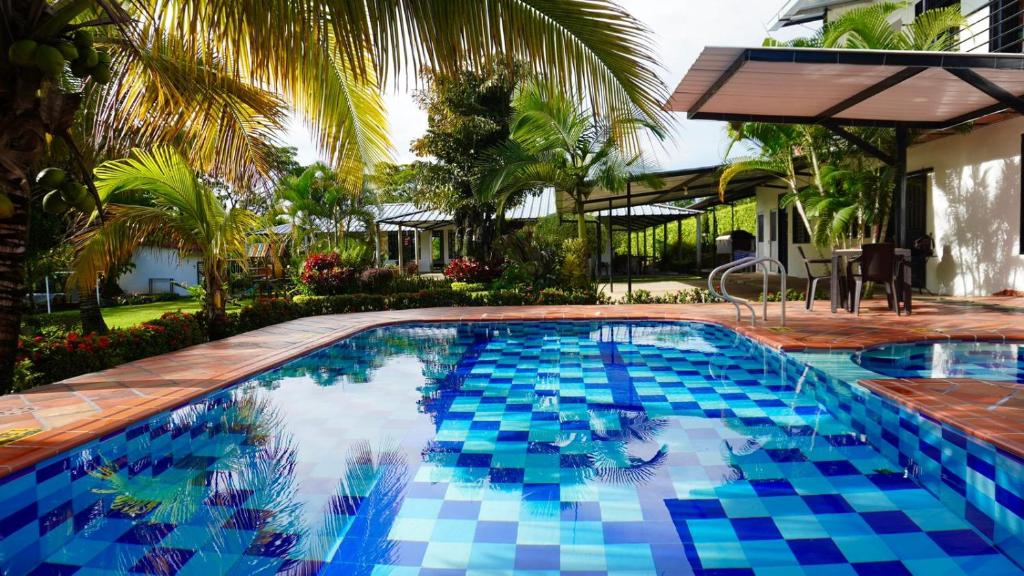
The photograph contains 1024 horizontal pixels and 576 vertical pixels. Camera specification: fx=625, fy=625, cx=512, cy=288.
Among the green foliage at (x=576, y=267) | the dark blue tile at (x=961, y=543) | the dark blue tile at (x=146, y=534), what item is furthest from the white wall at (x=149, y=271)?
the dark blue tile at (x=961, y=543)

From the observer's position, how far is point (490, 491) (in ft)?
12.4

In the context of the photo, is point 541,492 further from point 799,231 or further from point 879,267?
point 799,231

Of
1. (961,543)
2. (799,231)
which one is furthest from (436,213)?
(961,543)

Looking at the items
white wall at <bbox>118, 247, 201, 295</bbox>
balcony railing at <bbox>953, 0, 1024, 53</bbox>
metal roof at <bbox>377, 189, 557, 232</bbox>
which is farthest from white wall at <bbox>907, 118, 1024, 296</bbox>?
white wall at <bbox>118, 247, 201, 295</bbox>

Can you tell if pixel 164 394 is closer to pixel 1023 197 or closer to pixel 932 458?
pixel 932 458

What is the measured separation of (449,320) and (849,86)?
7141 millimetres

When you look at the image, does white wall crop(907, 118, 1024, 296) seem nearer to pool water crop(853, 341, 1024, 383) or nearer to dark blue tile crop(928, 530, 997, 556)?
pool water crop(853, 341, 1024, 383)

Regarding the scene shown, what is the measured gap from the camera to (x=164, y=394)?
556 centimetres

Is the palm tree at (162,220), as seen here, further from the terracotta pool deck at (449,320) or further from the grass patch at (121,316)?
the grass patch at (121,316)

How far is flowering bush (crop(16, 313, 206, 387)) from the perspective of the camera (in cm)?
617

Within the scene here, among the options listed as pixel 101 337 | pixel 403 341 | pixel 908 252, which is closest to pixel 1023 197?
pixel 908 252

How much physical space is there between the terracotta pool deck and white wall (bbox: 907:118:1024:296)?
3.47 ft

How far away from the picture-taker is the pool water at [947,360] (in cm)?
635

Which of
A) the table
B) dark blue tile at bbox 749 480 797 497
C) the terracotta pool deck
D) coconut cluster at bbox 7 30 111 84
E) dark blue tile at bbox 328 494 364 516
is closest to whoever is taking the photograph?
coconut cluster at bbox 7 30 111 84
